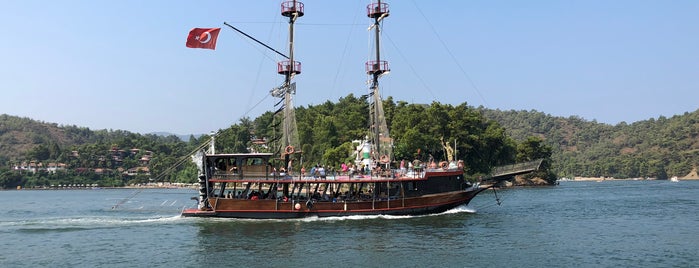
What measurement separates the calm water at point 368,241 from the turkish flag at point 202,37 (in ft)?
34.8

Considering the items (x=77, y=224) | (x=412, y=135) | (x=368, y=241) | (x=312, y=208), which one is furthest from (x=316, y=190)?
(x=412, y=135)

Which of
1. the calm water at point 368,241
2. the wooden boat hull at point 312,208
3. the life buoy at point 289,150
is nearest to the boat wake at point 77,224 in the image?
the calm water at point 368,241

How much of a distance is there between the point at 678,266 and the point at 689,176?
165706 millimetres

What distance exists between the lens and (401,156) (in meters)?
Answer: 79.4

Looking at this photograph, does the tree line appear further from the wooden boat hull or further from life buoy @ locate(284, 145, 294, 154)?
the wooden boat hull

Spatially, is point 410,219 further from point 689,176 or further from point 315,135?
point 689,176

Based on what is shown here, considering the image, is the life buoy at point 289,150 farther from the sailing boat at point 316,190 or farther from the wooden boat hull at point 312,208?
the wooden boat hull at point 312,208

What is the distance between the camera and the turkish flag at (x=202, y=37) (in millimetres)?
38438

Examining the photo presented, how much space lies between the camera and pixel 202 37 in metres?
38.6

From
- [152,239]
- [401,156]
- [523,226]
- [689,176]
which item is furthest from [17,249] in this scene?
[689,176]

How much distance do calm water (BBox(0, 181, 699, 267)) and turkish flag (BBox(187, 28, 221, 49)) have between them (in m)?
10.6

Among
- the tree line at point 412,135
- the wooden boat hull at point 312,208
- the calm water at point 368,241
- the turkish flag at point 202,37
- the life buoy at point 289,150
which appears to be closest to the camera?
the calm water at point 368,241

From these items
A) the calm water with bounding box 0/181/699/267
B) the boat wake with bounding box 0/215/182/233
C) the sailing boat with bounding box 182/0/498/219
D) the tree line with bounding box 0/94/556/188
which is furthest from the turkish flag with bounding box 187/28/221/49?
the tree line with bounding box 0/94/556/188

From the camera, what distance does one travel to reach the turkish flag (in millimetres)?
38438
